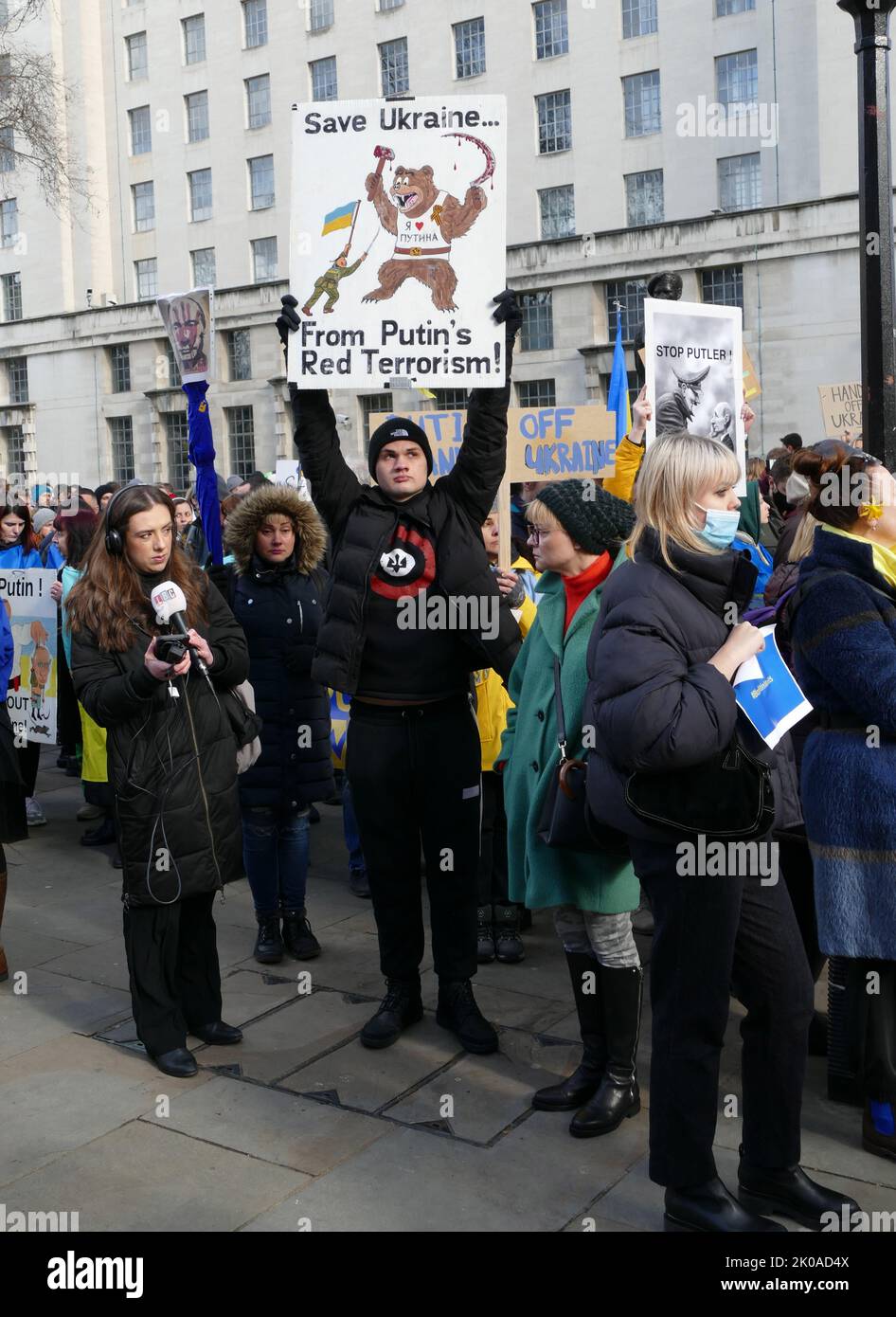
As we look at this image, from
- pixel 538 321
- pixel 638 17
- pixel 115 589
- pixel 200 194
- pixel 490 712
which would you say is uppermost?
pixel 638 17

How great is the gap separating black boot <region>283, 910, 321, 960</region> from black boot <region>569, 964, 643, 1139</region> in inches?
73.9

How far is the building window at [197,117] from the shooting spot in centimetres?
4653

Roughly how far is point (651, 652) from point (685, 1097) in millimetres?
1105

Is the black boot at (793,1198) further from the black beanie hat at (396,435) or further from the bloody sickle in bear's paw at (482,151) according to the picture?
the bloody sickle in bear's paw at (482,151)

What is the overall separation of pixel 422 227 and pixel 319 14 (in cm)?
4311

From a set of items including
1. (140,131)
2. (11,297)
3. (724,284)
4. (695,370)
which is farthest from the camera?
(11,297)

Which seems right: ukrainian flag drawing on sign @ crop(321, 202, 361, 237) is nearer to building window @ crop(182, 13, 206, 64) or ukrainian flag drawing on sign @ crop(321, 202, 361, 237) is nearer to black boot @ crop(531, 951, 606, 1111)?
black boot @ crop(531, 951, 606, 1111)

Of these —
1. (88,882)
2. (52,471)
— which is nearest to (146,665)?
(88,882)

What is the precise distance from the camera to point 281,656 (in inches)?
225

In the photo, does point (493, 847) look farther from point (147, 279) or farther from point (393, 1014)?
point (147, 279)

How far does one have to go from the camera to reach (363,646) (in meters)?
4.57

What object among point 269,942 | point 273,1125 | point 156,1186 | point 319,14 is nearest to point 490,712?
point 269,942

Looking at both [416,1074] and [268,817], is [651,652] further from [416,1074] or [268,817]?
[268,817]

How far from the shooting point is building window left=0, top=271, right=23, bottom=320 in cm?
5194
